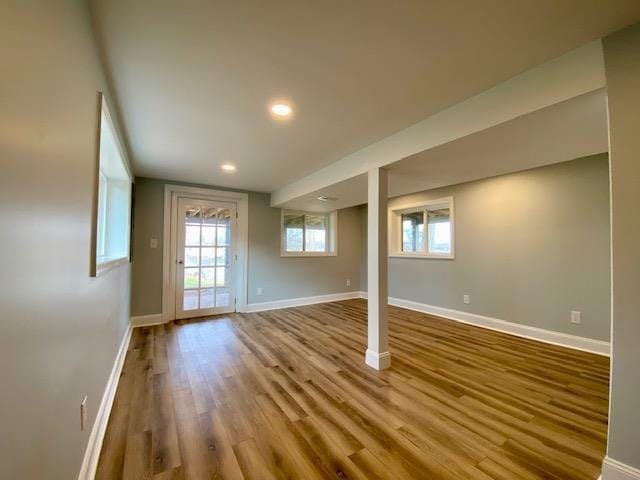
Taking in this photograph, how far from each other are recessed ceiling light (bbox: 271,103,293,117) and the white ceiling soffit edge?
979 millimetres

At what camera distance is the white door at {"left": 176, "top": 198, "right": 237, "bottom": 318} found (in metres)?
4.29

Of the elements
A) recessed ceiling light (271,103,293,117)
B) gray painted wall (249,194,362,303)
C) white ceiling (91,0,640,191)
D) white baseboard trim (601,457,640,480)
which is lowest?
white baseboard trim (601,457,640,480)

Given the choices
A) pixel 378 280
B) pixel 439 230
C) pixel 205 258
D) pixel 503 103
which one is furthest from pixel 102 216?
pixel 439 230

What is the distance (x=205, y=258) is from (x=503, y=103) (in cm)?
427

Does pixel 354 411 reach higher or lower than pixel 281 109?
lower

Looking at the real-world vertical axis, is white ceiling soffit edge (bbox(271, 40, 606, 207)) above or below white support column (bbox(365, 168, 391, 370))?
above

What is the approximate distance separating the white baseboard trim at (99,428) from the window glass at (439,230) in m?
4.43

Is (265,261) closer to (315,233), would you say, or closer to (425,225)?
(315,233)

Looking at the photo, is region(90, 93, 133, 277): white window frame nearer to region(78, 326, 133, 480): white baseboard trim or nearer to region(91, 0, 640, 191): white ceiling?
region(91, 0, 640, 191): white ceiling

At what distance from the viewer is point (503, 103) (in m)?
1.71

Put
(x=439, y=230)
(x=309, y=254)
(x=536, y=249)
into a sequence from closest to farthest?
(x=536, y=249) < (x=439, y=230) < (x=309, y=254)

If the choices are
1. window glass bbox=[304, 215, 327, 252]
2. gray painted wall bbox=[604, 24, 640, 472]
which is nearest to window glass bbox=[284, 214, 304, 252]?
window glass bbox=[304, 215, 327, 252]

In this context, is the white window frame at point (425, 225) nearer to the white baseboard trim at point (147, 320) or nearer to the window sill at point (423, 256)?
the window sill at point (423, 256)

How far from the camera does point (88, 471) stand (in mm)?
1298
